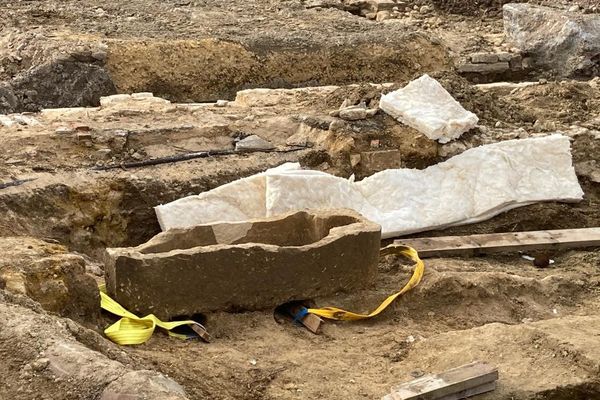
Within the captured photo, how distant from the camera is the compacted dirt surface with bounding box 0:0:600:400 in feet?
15.3

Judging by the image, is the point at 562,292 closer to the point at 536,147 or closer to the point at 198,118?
the point at 536,147

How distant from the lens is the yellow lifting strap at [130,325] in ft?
16.3

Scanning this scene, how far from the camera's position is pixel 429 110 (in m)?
7.96

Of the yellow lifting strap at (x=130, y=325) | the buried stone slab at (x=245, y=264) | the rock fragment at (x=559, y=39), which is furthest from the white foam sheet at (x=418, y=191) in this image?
the rock fragment at (x=559, y=39)

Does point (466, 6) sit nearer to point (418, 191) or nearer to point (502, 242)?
point (418, 191)

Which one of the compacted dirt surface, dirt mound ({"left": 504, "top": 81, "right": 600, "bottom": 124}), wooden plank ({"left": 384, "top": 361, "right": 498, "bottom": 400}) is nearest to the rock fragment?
the compacted dirt surface

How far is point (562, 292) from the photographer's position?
6.40 m

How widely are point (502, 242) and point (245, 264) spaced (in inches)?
94.3

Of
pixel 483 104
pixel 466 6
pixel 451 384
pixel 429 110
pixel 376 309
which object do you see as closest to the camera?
pixel 451 384

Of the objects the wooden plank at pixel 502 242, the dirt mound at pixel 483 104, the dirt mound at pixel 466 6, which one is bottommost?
the dirt mound at pixel 466 6

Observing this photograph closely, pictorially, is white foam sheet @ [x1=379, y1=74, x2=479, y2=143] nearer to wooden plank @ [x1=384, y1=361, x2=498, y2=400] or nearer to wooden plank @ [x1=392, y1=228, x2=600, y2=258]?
wooden plank @ [x1=392, y1=228, x2=600, y2=258]

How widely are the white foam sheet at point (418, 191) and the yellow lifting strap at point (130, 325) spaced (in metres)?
1.36

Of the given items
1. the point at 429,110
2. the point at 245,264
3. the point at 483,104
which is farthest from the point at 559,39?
the point at 245,264

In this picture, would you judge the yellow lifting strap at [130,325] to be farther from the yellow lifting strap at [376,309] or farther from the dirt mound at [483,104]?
the dirt mound at [483,104]
